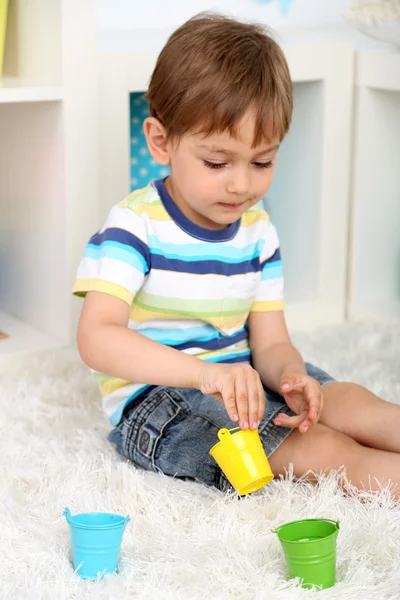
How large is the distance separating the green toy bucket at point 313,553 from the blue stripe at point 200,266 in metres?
0.41

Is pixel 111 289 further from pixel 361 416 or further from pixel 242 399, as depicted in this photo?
pixel 361 416

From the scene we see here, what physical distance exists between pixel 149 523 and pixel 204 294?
1.04ft

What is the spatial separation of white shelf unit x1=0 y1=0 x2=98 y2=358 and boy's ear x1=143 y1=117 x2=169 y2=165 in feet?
1.20

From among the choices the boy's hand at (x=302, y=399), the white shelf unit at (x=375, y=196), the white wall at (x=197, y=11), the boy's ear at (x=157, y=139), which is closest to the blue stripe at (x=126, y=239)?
the boy's ear at (x=157, y=139)

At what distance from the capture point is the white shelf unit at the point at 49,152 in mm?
1568

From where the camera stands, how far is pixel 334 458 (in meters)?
1.16

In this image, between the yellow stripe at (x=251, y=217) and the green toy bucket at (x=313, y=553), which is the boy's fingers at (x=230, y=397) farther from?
the yellow stripe at (x=251, y=217)

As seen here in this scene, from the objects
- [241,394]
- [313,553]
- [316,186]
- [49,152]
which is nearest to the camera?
[313,553]

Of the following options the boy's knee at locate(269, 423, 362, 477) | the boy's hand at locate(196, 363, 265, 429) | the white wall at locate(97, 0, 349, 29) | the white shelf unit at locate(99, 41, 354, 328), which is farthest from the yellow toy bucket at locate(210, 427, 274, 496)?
the white wall at locate(97, 0, 349, 29)

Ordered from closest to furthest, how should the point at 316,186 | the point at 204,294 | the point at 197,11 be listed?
the point at 204,294 → the point at 316,186 → the point at 197,11

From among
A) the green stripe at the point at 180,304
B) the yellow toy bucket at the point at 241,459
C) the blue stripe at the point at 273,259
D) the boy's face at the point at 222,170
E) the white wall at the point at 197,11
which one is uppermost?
the white wall at the point at 197,11

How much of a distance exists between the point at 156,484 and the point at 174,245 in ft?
0.98

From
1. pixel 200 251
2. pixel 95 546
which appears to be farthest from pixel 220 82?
pixel 95 546

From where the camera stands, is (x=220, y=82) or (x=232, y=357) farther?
(x=232, y=357)
